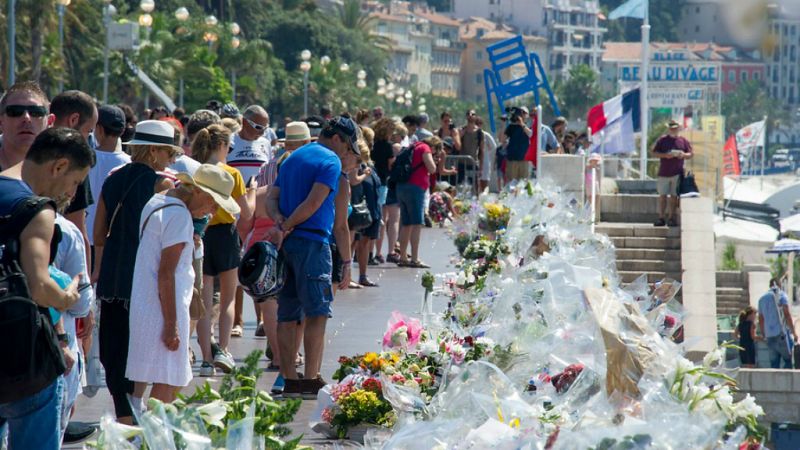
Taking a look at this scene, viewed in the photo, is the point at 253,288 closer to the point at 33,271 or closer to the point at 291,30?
the point at 33,271

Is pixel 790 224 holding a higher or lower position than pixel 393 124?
lower

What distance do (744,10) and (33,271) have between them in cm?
583

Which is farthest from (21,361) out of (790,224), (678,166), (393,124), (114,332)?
(790,224)

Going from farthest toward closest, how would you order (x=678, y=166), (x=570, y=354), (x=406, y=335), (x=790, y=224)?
(x=790, y=224) → (x=678, y=166) → (x=406, y=335) → (x=570, y=354)

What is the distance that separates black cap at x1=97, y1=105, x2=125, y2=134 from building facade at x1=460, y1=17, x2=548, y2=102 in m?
163

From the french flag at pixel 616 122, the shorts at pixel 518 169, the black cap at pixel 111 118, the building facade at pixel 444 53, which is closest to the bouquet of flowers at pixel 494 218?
the shorts at pixel 518 169

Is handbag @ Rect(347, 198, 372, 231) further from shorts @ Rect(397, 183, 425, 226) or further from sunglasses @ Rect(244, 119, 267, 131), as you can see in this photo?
shorts @ Rect(397, 183, 425, 226)

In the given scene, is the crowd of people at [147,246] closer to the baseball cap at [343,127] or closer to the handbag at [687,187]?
the baseball cap at [343,127]

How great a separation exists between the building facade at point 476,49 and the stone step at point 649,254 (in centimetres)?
14778

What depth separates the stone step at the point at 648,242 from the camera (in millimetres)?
22531

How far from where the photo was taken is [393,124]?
14719mm

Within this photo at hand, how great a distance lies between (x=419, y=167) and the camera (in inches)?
599

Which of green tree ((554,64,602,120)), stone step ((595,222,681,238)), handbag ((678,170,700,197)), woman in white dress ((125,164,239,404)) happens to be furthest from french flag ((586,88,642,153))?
green tree ((554,64,602,120))

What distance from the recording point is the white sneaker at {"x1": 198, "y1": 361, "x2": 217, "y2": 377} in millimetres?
8758
